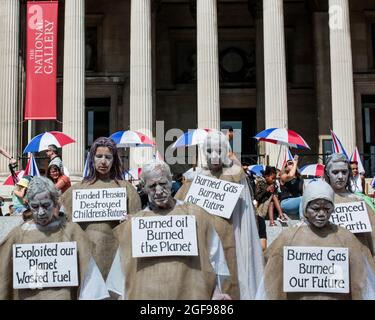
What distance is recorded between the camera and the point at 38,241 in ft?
20.0

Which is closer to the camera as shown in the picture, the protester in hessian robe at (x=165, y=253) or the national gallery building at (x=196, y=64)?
the protester in hessian robe at (x=165, y=253)

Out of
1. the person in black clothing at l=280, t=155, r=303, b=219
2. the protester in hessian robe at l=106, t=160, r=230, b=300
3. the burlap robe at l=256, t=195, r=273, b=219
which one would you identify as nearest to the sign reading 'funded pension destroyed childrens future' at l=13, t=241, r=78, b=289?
the protester in hessian robe at l=106, t=160, r=230, b=300

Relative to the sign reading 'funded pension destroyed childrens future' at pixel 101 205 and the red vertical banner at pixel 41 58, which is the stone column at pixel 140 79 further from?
the sign reading 'funded pension destroyed childrens future' at pixel 101 205

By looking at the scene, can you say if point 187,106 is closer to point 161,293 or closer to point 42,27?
point 42,27

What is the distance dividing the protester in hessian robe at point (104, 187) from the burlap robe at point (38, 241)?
1432mm

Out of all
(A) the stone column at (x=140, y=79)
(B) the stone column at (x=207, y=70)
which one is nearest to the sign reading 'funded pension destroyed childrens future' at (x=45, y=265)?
(A) the stone column at (x=140, y=79)

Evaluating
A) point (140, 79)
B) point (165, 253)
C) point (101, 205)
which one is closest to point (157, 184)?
point (165, 253)

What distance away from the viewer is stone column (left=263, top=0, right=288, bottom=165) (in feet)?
97.6

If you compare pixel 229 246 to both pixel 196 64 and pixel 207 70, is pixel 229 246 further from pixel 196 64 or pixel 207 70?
pixel 196 64

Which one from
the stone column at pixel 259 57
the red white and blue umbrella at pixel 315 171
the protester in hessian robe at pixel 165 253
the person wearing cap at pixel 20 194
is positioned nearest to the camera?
the protester in hessian robe at pixel 165 253

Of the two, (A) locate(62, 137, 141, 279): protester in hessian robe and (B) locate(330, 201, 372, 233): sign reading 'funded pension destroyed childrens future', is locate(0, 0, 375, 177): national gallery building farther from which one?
(B) locate(330, 201, 372, 233): sign reading 'funded pension destroyed childrens future'

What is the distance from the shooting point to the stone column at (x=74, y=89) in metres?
29.5

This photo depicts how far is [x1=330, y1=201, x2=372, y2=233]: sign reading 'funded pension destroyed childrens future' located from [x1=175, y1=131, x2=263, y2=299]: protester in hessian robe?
104cm
